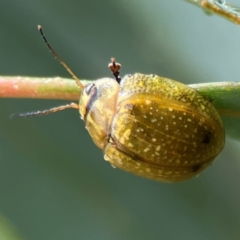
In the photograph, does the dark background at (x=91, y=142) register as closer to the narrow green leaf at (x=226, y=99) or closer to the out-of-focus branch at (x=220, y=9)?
the narrow green leaf at (x=226, y=99)

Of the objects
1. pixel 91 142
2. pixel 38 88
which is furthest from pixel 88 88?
pixel 91 142

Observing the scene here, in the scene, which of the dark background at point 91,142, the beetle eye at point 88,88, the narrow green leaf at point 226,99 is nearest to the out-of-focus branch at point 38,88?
the beetle eye at point 88,88

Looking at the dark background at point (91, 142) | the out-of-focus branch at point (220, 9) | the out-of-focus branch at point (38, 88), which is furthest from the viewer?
the dark background at point (91, 142)

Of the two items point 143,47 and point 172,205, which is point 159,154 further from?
point 143,47

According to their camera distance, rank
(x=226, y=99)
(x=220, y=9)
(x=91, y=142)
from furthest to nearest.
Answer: (x=91, y=142) < (x=226, y=99) < (x=220, y=9)

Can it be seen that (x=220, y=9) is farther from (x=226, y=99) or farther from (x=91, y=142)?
(x=91, y=142)

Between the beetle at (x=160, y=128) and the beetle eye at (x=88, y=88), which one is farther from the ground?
the beetle eye at (x=88, y=88)

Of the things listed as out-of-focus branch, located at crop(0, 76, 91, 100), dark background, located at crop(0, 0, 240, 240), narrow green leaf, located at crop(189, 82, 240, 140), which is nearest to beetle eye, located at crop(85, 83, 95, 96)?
out-of-focus branch, located at crop(0, 76, 91, 100)
